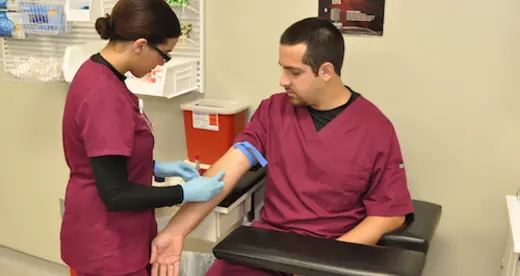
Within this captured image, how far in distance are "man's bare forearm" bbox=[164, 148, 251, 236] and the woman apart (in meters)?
0.14

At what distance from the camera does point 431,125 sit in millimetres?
2062

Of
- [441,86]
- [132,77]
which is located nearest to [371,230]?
[441,86]

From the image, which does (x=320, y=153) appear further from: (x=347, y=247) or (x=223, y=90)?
(x=223, y=90)

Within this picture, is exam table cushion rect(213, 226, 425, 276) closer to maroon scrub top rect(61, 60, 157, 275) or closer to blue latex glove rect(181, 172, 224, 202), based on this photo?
blue latex glove rect(181, 172, 224, 202)

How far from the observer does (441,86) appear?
6.59 ft

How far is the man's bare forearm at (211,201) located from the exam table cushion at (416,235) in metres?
0.57

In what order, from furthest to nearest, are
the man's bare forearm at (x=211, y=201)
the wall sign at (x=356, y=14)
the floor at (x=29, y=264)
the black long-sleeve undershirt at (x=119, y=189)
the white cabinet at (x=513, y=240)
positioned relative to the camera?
the floor at (x=29, y=264)
the wall sign at (x=356, y=14)
the man's bare forearm at (x=211, y=201)
the white cabinet at (x=513, y=240)
the black long-sleeve undershirt at (x=119, y=189)

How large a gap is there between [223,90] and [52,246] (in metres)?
1.50

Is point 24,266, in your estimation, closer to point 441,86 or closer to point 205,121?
point 205,121

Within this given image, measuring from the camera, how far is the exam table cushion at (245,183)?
6.31ft

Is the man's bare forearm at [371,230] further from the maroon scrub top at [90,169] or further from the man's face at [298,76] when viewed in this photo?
the maroon scrub top at [90,169]

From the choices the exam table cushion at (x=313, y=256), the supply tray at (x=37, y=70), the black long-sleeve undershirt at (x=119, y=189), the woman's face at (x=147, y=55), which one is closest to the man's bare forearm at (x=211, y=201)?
the exam table cushion at (x=313, y=256)

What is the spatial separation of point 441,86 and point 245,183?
33.7 inches

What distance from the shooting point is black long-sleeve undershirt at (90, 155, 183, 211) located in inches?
55.1
